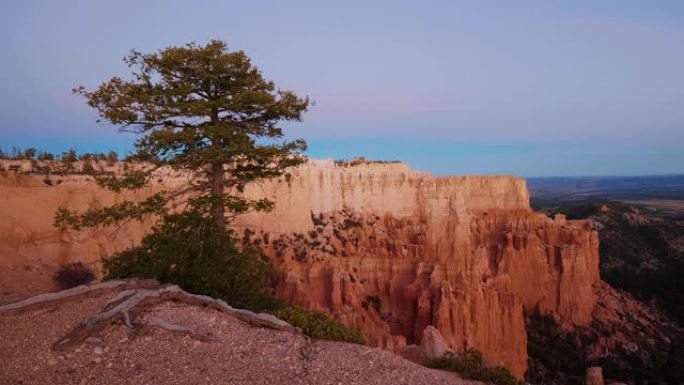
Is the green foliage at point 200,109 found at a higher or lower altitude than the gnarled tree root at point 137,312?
higher

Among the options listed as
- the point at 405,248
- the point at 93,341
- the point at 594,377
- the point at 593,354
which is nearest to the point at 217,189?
the point at 93,341

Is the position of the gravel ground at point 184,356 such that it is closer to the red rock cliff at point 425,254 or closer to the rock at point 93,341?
the rock at point 93,341

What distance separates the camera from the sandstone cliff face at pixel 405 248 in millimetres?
23409

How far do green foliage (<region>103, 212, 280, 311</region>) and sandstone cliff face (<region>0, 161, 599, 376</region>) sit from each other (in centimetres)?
895

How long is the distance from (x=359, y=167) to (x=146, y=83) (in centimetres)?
3444

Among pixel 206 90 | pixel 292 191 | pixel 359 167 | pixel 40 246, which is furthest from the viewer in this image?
pixel 359 167

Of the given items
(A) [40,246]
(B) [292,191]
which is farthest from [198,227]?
(B) [292,191]

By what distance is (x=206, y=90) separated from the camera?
39.9 ft

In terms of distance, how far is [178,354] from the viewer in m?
7.57

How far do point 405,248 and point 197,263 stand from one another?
26771 mm

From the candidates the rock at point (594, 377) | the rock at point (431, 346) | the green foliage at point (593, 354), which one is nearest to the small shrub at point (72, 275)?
the rock at point (431, 346)

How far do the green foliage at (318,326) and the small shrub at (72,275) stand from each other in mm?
11795

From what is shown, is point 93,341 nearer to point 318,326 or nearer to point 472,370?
point 318,326

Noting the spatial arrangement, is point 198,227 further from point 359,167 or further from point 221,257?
point 359,167
